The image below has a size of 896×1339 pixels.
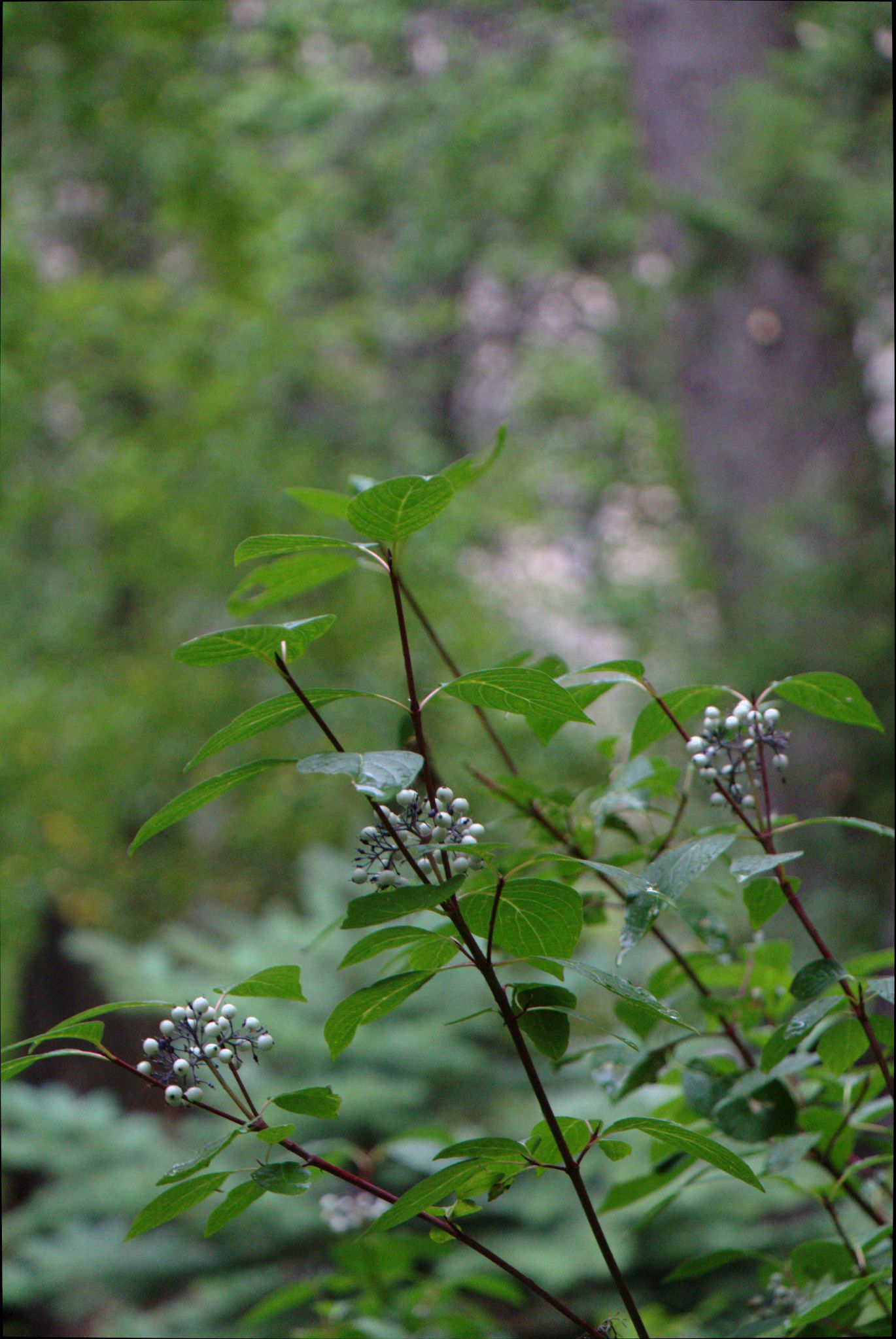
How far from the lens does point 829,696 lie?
1.69 feet

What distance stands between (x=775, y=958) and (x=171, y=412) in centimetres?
361

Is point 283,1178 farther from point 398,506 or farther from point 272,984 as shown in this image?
point 398,506

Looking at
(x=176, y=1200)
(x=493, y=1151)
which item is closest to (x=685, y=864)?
(x=493, y=1151)

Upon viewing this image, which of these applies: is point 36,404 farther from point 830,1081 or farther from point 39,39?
point 830,1081

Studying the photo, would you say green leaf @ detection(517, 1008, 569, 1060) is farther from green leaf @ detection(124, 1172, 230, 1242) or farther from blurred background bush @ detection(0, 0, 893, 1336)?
blurred background bush @ detection(0, 0, 893, 1336)

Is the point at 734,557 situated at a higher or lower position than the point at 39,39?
lower

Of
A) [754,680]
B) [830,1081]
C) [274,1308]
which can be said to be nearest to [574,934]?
[830,1081]

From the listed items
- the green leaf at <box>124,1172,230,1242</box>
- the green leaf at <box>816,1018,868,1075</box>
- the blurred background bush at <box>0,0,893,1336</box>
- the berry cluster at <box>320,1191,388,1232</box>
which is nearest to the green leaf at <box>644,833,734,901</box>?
the green leaf at <box>816,1018,868,1075</box>

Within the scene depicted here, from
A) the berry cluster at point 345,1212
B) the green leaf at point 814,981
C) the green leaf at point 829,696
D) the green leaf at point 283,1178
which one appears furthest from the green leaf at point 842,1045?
the berry cluster at point 345,1212

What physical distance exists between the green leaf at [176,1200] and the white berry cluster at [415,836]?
0.40ft

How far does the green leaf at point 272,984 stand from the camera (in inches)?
17.9

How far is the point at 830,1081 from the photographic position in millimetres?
627

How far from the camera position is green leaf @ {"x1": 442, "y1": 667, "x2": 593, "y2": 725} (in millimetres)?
413

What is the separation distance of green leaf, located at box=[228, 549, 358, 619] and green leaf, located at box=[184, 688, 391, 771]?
8 centimetres
